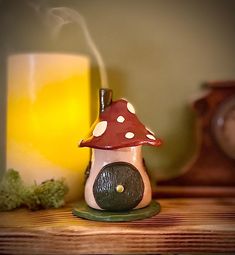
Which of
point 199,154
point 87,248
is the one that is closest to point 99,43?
point 199,154

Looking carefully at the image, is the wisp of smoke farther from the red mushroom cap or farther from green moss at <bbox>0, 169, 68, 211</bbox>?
green moss at <bbox>0, 169, 68, 211</bbox>

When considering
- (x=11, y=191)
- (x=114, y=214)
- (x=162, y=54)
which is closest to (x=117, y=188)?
(x=114, y=214)

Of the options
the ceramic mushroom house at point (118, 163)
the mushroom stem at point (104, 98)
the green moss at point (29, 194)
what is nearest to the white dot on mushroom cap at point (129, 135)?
the ceramic mushroom house at point (118, 163)

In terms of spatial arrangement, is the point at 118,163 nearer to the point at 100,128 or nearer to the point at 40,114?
the point at 100,128

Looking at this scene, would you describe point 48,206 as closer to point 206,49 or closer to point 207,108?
point 207,108

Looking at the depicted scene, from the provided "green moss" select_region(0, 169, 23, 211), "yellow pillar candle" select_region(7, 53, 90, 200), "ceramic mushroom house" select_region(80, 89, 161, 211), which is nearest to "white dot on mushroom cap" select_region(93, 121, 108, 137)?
"ceramic mushroom house" select_region(80, 89, 161, 211)

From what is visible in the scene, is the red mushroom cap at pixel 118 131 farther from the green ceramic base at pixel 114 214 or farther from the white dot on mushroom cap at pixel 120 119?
the green ceramic base at pixel 114 214

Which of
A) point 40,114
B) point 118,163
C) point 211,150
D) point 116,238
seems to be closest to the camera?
point 116,238
